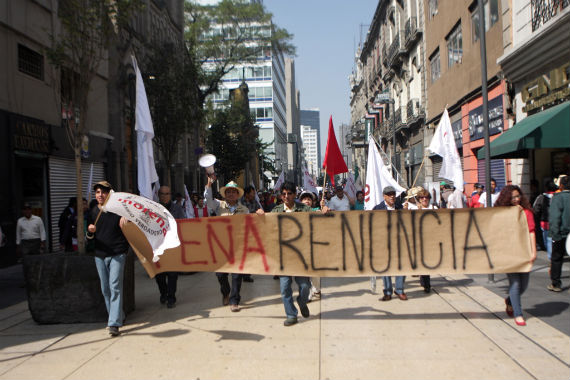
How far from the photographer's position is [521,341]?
5148 millimetres

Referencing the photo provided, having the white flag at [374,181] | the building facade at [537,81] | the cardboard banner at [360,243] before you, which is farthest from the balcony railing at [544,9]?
the cardboard banner at [360,243]

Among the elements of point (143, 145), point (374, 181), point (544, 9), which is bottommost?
point (374, 181)

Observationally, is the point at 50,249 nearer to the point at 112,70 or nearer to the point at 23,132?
the point at 23,132

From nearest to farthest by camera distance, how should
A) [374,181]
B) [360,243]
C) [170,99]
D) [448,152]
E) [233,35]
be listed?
[360,243], [374,181], [448,152], [170,99], [233,35]

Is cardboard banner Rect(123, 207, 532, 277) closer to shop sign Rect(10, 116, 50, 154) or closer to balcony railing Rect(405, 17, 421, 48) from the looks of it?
shop sign Rect(10, 116, 50, 154)

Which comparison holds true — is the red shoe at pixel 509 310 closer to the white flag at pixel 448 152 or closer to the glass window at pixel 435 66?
the white flag at pixel 448 152

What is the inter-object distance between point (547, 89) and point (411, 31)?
17.2 meters

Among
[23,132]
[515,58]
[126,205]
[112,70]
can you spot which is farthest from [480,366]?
[112,70]

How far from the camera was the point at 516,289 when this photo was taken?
579 centimetres

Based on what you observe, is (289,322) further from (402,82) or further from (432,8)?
(402,82)

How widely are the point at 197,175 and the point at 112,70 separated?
16910mm

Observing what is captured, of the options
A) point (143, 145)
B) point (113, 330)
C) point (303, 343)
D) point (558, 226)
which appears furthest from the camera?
point (558, 226)

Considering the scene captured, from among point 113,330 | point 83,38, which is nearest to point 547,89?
point 83,38

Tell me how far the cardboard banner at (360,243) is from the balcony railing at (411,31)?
2256cm
